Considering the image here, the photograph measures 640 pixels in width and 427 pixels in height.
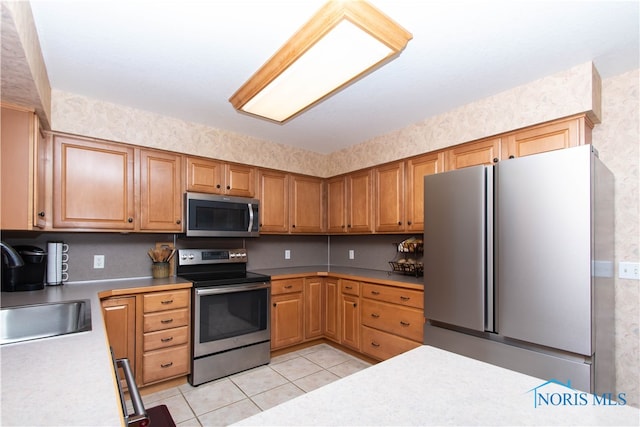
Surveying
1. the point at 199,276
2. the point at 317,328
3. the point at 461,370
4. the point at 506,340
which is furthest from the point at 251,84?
the point at 317,328

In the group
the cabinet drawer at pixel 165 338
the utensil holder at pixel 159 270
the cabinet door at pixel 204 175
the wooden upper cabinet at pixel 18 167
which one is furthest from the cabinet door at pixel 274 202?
the wooden upper cabinet at pixel 18 167

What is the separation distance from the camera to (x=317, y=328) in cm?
344

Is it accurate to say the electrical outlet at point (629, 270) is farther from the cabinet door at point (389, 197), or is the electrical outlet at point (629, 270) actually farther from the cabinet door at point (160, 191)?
the cabinet door at point (160, 191)

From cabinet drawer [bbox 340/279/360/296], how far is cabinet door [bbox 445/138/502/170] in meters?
1.44

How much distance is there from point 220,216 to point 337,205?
1456mm

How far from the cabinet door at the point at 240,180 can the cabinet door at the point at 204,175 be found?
75mm

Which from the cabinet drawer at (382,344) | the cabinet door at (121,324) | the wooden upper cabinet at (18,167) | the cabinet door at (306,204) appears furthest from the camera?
the cabinet door at (306,204)

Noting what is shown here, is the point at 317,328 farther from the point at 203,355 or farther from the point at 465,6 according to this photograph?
the point at 465,6

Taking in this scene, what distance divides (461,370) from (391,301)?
191cm

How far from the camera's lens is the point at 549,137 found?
2.11 metres

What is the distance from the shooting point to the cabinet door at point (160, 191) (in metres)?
2.72

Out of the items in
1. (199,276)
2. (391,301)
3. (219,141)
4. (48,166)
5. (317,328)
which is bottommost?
(317,328)

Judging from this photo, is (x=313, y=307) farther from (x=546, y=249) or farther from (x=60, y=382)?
(x=60, y=382)

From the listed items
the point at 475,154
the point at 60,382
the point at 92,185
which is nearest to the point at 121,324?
the point at 92,185
